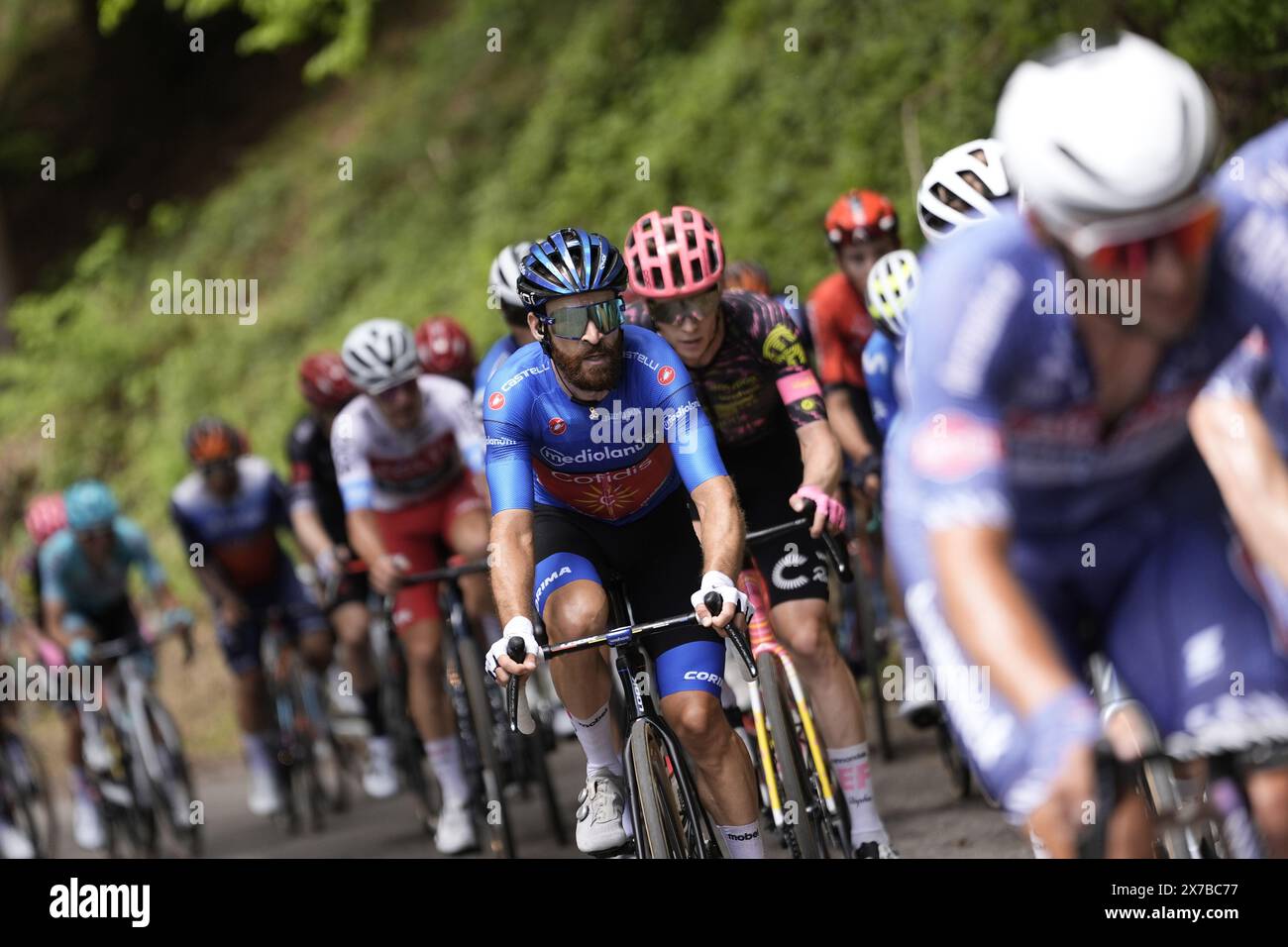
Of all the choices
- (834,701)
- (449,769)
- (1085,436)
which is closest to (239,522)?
(449,769)

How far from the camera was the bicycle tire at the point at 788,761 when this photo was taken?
5.30 m

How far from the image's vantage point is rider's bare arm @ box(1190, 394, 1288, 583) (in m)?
3.06

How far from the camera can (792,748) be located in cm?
539

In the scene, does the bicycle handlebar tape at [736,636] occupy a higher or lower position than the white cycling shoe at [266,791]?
lower

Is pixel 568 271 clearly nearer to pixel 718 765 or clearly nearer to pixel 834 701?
pixel 718 765

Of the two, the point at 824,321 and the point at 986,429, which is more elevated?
the point at 824,321

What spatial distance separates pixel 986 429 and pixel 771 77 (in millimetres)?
12423

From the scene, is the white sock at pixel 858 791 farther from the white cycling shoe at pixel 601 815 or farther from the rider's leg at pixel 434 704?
the rider's leg at pixel 434 704

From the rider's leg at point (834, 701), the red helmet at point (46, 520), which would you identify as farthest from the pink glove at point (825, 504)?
the red helmet at point (46, 520)

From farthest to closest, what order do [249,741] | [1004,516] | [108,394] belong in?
1. [108,394]
2. [249,741]
3. [1004,516]

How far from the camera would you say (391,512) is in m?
8.30

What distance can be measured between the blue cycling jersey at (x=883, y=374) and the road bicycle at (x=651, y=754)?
251 centimetres
